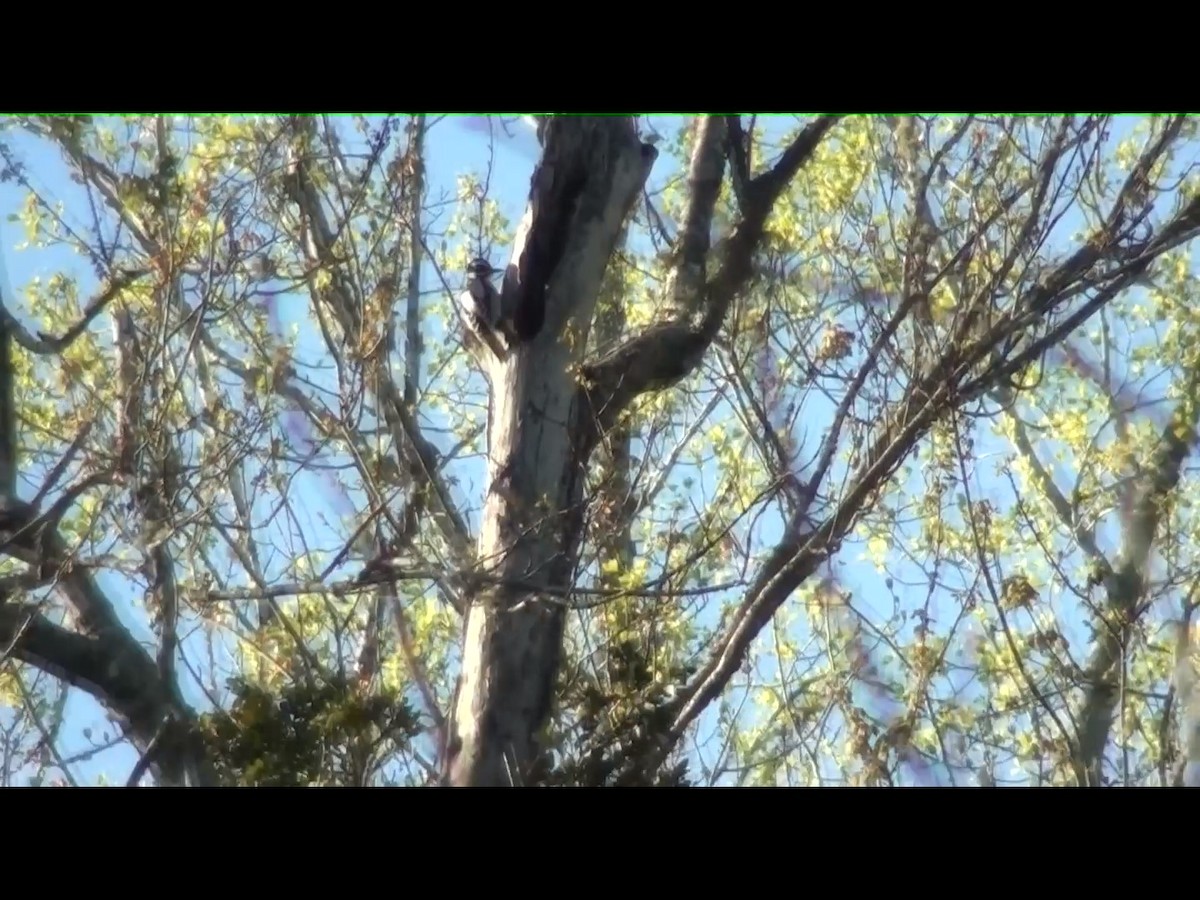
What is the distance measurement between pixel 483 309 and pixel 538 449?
1.31 ft

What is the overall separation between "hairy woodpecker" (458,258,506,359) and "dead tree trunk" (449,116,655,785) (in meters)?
0.04

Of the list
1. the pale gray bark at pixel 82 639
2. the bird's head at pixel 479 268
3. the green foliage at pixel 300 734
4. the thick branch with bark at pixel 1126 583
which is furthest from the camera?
the bird's head at pixel 479 268

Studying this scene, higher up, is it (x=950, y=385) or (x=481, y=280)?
(x=481, y=280)

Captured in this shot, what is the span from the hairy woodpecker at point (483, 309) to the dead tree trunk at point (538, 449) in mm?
42

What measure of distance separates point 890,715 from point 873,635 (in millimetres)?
190

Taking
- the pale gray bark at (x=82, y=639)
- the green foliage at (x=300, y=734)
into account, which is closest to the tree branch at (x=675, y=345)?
the green foliage at (x=300, y=734)

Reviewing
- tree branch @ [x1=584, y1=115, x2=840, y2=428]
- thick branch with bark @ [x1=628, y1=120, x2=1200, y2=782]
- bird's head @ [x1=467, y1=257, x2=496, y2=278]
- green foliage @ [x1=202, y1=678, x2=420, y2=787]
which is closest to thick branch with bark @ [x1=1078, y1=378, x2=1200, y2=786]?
thick branch with bark @ [x1=628, y1=120, x2=1200, y2=782]

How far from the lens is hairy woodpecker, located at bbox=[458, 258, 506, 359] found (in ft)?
10.0

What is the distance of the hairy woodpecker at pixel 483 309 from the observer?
305cm

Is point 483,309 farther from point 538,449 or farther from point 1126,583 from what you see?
point 1126,583

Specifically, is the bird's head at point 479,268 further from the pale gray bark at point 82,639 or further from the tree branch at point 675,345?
the pale gray bark at point 82,639

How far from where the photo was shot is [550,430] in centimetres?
304
